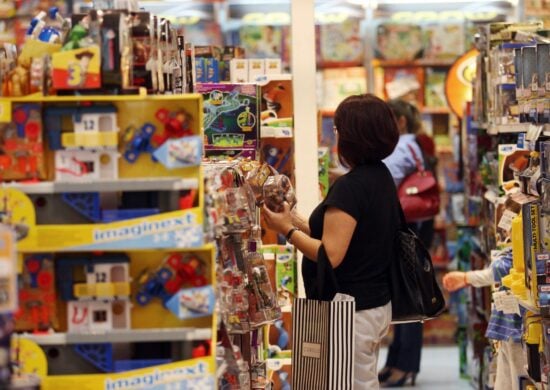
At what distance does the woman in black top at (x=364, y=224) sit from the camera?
15.2 ft

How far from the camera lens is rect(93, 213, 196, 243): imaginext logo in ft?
11.6

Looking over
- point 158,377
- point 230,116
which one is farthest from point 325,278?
point 158,377

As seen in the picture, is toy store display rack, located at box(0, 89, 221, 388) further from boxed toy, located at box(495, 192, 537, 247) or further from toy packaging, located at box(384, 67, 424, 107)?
toy packaging, located at box(384, 67, 424, 107)

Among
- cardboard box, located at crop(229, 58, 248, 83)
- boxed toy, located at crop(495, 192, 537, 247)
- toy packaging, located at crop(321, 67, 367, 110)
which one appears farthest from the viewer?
toy packaging, located at crop(321, 67, 367, 110)

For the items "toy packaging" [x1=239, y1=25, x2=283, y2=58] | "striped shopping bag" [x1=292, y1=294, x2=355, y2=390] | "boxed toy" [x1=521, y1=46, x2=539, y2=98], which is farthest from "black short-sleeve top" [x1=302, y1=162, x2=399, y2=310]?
"toy packaging" [x1=239, y1=25, x2=283, y2=58]

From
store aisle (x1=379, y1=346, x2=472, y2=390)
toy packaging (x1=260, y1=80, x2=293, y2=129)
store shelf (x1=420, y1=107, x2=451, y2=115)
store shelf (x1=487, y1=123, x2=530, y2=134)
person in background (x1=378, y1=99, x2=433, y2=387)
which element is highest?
toy packaging (x1=260, y1=80, x2=293, y2=129)

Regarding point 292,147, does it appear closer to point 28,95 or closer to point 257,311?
point 257,311

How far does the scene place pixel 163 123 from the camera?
361 cm

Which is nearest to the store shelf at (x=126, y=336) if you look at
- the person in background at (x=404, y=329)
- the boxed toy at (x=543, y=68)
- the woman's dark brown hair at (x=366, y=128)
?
the woman's dark brown hair at (x=366, y=128)

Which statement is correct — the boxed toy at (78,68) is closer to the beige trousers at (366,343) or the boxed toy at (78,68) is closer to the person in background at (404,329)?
the beige trousers at (366,343)

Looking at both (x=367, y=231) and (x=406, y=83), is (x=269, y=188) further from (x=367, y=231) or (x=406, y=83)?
(x=406, y=83)

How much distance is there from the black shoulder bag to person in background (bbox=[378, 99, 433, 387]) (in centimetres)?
341

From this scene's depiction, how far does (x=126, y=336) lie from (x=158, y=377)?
0.15 meters

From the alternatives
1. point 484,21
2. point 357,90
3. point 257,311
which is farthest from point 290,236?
point 484,21
